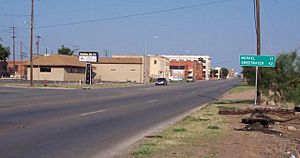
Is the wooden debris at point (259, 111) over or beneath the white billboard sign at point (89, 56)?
beneath

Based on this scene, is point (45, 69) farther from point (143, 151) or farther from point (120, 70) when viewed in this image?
point (143, 151)

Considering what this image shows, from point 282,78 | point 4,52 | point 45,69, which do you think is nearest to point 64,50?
point 4,52

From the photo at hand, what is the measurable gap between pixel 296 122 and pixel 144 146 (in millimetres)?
10864

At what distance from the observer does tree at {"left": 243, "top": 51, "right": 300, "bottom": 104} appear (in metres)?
29.8

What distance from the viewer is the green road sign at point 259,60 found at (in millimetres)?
28047

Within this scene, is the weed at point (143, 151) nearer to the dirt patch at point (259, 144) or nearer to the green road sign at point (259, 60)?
the dirt patch at point (259, 144)

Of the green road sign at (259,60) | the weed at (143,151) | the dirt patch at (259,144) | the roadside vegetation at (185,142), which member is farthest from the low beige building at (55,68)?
the weed at (143,151)

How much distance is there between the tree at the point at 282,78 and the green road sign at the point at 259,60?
2317 millimetres

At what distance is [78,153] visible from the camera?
1106 centimetres

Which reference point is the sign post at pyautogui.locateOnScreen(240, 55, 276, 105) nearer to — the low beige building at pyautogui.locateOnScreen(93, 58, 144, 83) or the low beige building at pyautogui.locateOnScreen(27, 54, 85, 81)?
the low beige building at pyautogui.locateOnScreen(27, 54, 85, 81)

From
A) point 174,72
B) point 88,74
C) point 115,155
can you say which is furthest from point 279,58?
point 174,72

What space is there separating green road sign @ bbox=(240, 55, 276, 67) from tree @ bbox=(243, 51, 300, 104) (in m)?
2.32

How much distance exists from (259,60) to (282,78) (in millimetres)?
3040

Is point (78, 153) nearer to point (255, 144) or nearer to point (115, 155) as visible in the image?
point (115, 155)
